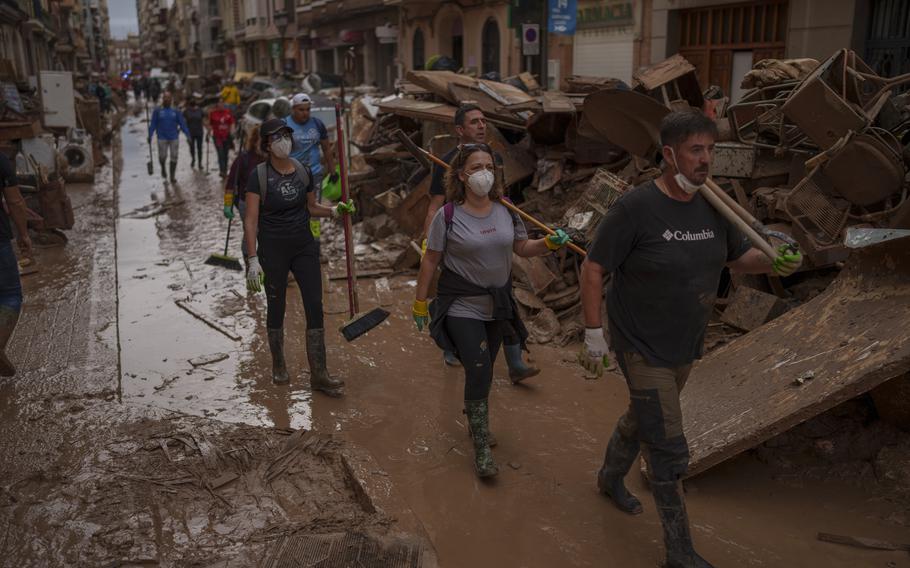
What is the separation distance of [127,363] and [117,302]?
190 centimetres

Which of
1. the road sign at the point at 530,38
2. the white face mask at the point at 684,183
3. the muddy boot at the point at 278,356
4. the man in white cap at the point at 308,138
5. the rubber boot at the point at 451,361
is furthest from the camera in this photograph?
the road sign at the point at 530,38

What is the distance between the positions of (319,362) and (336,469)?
4.27 ft

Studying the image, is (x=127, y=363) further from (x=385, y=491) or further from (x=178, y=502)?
(x=385, y=491)

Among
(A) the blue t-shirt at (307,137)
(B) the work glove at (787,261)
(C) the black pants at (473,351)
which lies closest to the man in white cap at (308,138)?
(A) the blue t-shirt at (307,137)

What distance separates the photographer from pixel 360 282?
8.76 meters

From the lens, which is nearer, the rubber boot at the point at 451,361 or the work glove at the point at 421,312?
the work glove at the point at 421,312

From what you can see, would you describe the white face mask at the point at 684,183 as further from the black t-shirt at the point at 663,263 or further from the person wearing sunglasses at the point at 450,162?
the person wearing sunglasses at the point at 450,162

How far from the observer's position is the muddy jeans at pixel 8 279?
5.73 metres

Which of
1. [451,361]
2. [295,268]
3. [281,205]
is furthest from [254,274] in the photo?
[451,361]

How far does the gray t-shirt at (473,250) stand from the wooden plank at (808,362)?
4.29 feet

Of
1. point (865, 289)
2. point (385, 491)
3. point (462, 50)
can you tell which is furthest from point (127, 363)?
point (462, 50)

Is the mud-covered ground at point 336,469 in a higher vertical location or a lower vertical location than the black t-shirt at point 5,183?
lower

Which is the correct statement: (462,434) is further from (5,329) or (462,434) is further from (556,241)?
(5,329)

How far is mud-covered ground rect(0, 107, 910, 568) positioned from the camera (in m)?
3.84
